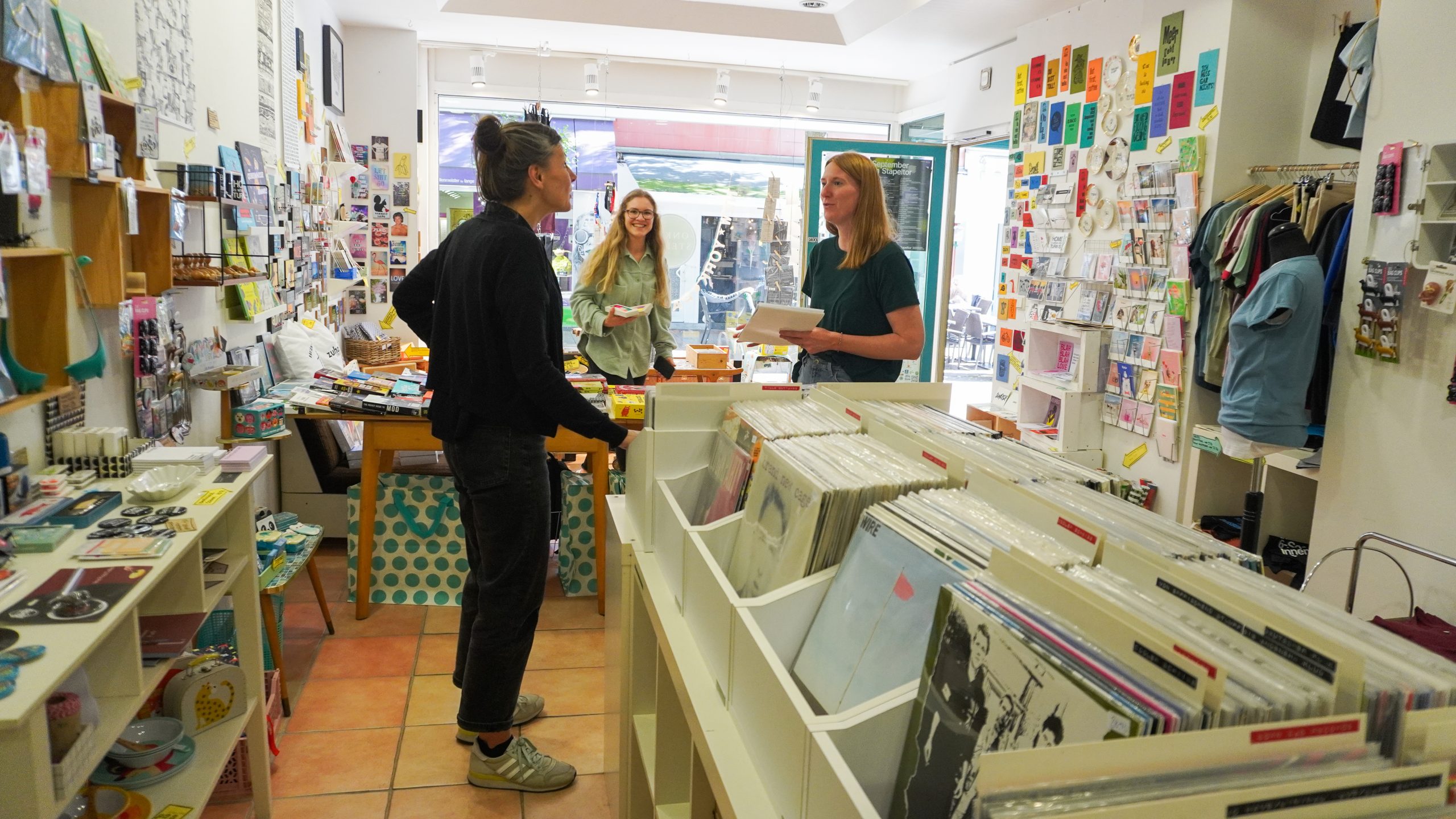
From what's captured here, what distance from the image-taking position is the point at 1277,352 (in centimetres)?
349

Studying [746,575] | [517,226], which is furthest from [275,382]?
[746,575]

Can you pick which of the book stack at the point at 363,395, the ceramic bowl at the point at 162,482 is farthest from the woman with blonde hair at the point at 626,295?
the ceramic bowl at the point at 162,482

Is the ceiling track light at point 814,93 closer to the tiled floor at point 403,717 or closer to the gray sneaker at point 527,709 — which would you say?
the tiled floor at point 403,717

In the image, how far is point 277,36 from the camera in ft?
14.0

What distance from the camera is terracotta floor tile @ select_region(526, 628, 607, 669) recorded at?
3408 millimetres

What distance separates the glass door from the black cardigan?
16.9ft

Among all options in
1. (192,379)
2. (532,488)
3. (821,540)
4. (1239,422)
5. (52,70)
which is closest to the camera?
(821,540)

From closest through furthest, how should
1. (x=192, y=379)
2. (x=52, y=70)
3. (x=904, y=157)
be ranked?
(x=52, y=70) < (x=192, y=379) < (x=904, y=157)

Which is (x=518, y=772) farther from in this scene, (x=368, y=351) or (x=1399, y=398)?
(x=368, y=351)

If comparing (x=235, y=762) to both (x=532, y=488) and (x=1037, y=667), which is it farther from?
(x=1037, y=667)

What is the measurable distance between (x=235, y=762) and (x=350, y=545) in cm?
141

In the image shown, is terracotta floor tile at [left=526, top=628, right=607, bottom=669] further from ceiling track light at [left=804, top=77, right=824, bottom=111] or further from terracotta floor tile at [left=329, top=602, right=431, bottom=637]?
ceiling track light at [left=804, top=77, right=824, bottom=111]

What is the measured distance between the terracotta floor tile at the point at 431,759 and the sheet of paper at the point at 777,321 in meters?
1.51

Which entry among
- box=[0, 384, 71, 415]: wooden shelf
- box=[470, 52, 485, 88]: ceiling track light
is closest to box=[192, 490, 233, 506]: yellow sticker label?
box=[0, 384, 71, 415]: wooden shelf
